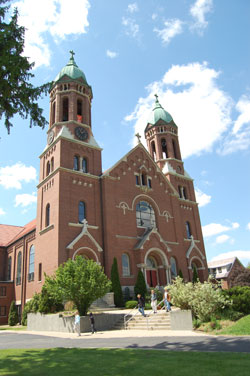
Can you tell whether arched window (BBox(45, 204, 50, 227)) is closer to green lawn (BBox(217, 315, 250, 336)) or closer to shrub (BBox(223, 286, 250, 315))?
shrub (BBox(223, 286, 250, 315))

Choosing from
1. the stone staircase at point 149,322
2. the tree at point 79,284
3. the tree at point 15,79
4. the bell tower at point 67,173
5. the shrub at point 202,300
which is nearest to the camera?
the tree at point 15,79

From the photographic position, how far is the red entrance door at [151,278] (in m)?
31.5

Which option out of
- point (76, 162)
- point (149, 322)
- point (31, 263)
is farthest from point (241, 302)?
point (31, 263)

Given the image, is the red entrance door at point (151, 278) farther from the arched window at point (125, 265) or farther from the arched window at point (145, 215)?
the arched window at point (145, 215)


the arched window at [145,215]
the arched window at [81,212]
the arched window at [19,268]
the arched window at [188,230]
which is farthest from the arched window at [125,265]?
the arched window at [19,268]

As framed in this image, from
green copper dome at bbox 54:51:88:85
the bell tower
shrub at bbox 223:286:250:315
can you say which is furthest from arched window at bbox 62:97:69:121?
shrub at bbox 223:286:250:315

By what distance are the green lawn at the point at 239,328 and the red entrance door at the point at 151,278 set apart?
17.7m

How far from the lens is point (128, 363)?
7992 mm

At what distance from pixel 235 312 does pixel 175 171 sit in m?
28.1

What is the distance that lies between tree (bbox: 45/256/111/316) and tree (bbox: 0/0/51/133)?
946cm

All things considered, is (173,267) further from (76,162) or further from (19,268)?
(19,268)

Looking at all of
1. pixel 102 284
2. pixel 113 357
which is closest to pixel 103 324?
pixel 102 284

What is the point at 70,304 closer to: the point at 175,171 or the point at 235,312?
the point at 235,312

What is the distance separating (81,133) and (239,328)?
25.1 m
